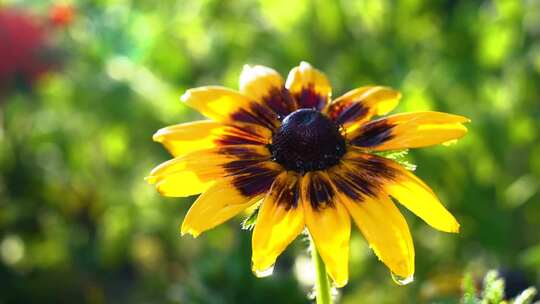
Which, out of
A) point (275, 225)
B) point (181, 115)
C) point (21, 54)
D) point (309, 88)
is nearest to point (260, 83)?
point (309, 88)

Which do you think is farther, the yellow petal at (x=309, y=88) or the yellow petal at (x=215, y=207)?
the yellow petal at (x=309, y=88)

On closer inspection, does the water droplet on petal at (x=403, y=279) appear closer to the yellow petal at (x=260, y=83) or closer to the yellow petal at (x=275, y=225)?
the yellow petal at (x=275, y=225)

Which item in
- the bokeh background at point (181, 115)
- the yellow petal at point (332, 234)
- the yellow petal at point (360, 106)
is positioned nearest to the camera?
the yellow petal at point (332, 234)

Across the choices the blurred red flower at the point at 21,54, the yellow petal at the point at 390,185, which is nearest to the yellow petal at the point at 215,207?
the yellow petal at the point at 390,185

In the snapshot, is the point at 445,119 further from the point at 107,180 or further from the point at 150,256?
the point at 107,180

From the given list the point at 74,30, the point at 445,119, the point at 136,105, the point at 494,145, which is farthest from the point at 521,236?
the point at 74,30

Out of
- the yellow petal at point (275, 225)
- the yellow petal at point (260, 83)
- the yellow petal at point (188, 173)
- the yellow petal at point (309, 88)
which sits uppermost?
the yellow petal at point (260, 83)

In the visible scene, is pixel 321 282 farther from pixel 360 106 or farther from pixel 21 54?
pixel 21 54
